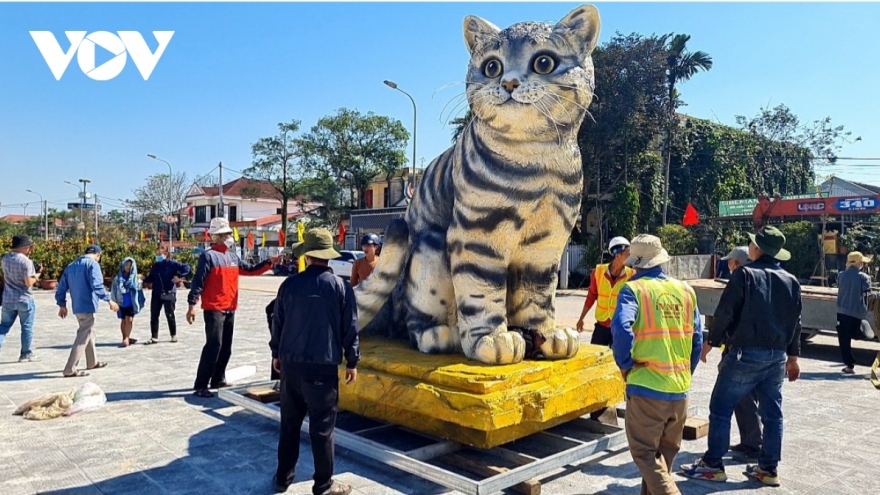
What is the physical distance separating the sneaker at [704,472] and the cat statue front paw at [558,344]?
958 mm

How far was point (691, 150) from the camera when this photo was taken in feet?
75.3

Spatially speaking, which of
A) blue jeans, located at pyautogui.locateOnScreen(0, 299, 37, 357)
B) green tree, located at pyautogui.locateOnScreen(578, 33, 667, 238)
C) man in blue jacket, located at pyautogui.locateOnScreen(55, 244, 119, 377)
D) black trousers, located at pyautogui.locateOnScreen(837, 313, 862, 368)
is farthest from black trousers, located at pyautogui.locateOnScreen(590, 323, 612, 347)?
green tree, located at pyautogui.locateOnScreen(578, 33, 667, 238)

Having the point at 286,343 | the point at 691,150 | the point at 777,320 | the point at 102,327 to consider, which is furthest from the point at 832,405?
the point at 691,150

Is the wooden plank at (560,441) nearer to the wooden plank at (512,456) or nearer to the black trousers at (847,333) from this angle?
the wooden plank at (512,456)

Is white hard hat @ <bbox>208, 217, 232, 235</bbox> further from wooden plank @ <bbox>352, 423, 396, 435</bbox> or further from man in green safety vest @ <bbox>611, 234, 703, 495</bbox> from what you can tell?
man in green safety vest @ <bbox>611, 234, 703, 495</bbox>

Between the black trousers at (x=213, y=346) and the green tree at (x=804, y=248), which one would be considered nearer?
the black trousers at (x=213, y=346)

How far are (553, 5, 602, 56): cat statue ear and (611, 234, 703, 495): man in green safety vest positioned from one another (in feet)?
4.52

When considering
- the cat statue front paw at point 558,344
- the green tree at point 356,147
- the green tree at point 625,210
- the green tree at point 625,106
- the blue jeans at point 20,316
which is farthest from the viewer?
the green tree at point 356,147

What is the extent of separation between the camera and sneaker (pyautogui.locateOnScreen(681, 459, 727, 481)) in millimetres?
3525

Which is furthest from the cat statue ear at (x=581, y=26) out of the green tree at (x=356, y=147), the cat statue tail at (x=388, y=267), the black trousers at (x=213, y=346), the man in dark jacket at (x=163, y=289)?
the green tree at (x=356, y=147)

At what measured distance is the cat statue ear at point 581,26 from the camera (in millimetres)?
3336

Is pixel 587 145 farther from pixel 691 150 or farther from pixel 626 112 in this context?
pixel 691 150

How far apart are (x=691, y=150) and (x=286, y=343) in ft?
74.4

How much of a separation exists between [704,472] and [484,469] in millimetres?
1344
